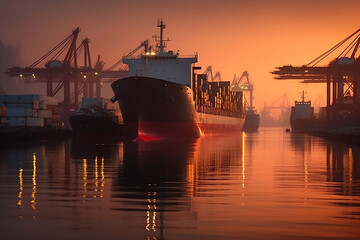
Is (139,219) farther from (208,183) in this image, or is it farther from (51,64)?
(51,64)

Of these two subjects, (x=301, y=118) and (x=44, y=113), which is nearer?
(x=44, y=113)

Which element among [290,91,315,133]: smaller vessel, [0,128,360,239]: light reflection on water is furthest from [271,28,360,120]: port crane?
[0,128,360,239]: light reflection on water

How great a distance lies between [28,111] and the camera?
60562mm

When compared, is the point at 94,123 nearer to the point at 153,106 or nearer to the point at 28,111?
the point at 153,106

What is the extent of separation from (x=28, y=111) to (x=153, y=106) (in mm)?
23928

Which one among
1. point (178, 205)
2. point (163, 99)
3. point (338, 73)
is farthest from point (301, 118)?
point (178, 205)

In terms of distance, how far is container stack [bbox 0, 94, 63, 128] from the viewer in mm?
58812

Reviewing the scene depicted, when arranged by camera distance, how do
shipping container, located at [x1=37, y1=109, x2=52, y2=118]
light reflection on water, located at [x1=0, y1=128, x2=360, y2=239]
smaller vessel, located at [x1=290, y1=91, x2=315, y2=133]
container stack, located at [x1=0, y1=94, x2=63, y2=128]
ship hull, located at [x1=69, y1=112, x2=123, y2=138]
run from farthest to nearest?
smaller vessel, located at [x1=290, y1=91, x2=315, y2=133], shipping container, located at [x1=37, y1=109, x2=52, y2=118], container stack, located at [x1=0, y1=94, x2=63, y2=128], ship hull, located at [x1=69, y1=112, x2=123, y2=138], light reflection on water, located at [x1=0, y1=128, x2=360, y2=239]

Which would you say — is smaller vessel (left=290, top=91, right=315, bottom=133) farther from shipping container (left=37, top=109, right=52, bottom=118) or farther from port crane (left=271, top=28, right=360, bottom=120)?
shipping container (left=37, top=109, right=52, bottom=118)

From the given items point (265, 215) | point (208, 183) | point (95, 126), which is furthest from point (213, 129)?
point (265, 215)

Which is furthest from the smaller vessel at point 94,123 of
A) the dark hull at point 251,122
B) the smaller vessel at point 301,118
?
the dark hull at point 251,122

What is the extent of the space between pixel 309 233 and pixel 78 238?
10.5ft

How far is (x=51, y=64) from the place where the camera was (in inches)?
3939

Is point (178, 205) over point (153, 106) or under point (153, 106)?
under
